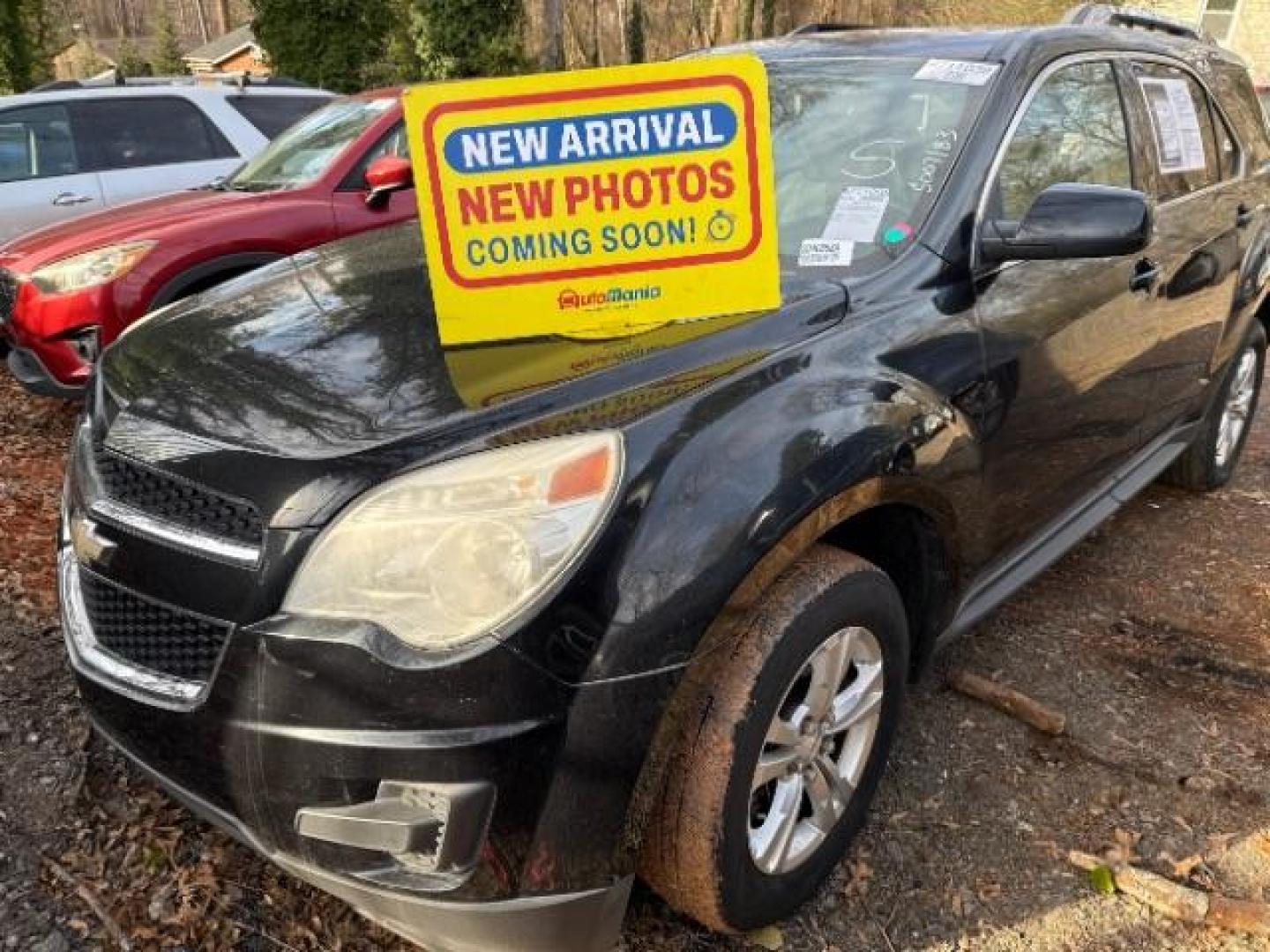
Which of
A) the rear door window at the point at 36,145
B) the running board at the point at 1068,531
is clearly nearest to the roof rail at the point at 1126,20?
the running board at the point at 1068,531

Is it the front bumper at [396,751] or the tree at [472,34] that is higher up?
the tree at [472,34]

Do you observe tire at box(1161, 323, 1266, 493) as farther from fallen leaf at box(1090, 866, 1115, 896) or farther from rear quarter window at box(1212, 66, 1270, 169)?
fallen leaf at box(1090, 866, 1115, 896)

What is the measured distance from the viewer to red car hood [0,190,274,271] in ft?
14.8

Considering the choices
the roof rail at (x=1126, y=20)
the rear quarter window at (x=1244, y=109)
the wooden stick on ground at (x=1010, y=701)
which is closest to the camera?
the wooden stick on ground at (x=1010, y=701)

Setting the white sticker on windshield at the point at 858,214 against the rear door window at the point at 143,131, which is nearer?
the white sticker on windshield at the point at 858,214

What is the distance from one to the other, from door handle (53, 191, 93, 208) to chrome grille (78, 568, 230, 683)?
5.98 metres

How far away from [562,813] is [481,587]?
15.3 inches

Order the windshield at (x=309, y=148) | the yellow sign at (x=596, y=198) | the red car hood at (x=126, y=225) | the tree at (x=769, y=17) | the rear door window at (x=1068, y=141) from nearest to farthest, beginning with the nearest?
the yellow sign at (x=596, y=198)
the rear door window at (x=1068, y=141)
the red car hood at (x=126, y=225)
the windshield at (x=309, y=148)
the tree at (x=769, y=17)

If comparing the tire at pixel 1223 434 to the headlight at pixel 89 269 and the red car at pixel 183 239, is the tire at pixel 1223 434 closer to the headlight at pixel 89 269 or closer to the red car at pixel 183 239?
the red car at pixel 183 239

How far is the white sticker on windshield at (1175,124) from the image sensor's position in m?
3.29

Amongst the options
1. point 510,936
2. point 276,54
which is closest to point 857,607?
point 510,936

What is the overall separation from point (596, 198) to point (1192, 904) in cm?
203

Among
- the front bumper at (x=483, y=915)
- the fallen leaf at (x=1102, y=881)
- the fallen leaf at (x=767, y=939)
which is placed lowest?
the fallen leaf at (x=1102, y=881)

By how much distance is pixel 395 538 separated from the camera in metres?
1.62
